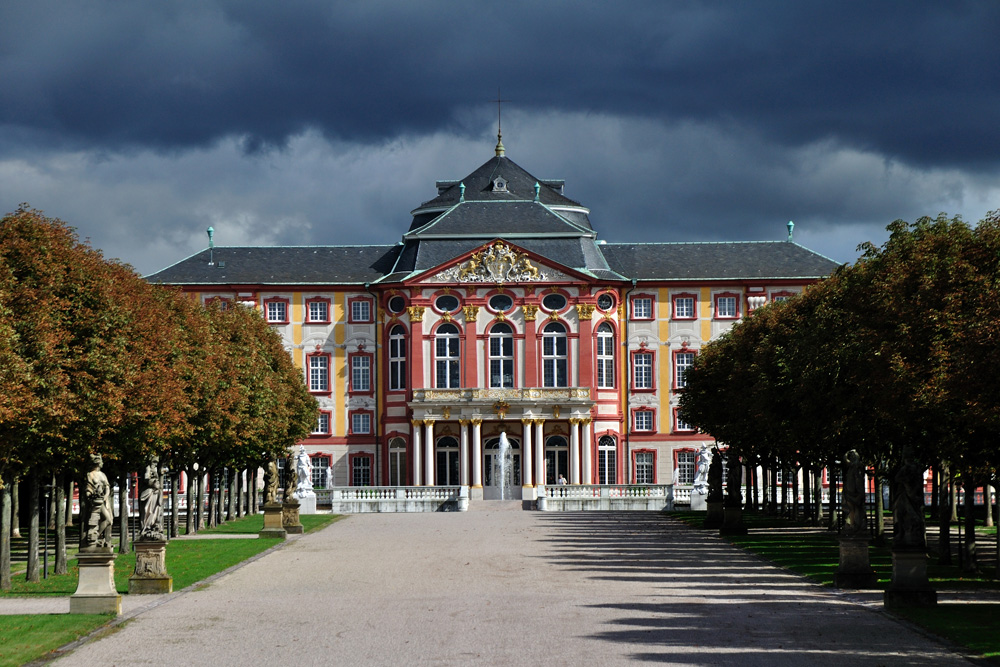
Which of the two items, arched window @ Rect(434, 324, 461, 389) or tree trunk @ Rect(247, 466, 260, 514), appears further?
arched window @ Rect(434, 324, 461, 389)

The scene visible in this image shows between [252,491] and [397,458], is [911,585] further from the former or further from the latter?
[397,458]

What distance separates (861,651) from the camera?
807 inches

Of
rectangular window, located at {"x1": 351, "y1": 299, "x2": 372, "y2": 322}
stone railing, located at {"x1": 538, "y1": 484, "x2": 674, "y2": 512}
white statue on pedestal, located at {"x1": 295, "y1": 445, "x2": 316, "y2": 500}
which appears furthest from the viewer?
rectangular window, located at {"x1": 351, "y1": 299, "x2": 372, "y2": 322}

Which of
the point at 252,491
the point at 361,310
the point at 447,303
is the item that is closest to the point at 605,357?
the point at 447,303

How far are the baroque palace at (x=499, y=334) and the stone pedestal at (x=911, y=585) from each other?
60937 millimetres

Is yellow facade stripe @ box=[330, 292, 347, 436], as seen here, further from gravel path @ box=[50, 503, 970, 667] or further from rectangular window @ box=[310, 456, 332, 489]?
gravel path @ box=[50, 503, 970, 667]

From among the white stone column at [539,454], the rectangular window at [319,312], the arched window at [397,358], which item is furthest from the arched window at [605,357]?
the rectangular window at [319,312]

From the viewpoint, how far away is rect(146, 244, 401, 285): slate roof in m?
93.8

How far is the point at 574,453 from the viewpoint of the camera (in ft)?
289

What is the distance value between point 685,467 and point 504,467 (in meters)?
12.3

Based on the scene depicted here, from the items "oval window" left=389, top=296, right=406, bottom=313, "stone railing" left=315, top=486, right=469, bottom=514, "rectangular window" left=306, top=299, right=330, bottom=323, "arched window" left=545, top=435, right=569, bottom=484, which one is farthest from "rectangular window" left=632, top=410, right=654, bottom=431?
"rectangular window" left=306, top=299, right=330, bottom=323

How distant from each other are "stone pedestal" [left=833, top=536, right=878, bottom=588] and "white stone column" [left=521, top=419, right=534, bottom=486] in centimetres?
5709

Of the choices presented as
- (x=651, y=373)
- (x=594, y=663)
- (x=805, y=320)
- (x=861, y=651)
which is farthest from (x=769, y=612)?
(x=651, y=373)

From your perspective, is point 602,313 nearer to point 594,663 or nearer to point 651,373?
point 651,373
